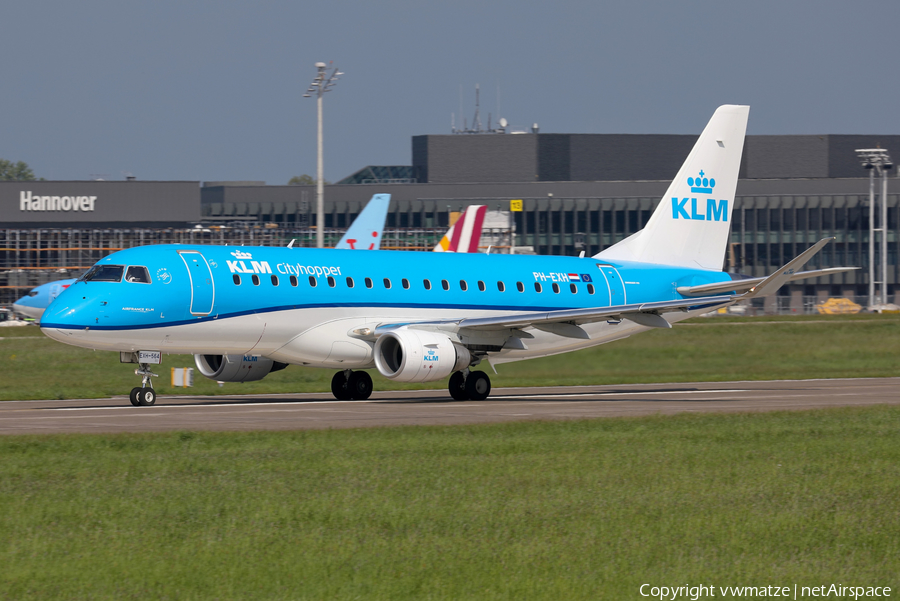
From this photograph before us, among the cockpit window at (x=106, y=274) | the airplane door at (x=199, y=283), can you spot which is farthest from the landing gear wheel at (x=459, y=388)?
the cockpit window at (x=106, y=274)

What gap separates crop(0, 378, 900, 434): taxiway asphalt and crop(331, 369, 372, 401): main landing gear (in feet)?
A: 1.19

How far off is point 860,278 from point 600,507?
398 ft

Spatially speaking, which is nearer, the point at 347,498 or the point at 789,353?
the point at 347,498

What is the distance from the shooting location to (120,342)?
25.6 meters

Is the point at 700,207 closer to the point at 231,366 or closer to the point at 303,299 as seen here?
the point at 303,299

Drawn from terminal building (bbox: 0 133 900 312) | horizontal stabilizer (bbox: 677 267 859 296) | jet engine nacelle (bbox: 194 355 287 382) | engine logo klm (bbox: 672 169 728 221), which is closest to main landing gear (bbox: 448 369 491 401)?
jet engine nacelle (bbox: 194 355 287 382)

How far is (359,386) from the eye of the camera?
3098cm

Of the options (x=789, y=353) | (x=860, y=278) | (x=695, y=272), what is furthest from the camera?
(x=860, y=278)

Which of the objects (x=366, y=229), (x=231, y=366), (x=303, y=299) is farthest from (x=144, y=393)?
(x=366, y=229)

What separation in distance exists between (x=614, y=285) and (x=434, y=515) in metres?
23.2

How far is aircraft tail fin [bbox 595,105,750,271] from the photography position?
36.2 m

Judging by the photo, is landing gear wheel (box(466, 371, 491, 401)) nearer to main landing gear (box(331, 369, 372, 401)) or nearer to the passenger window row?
the passenger window row

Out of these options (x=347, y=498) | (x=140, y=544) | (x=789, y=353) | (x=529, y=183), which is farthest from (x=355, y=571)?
(x=529, y=183)

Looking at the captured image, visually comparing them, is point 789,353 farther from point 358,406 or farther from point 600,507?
point 600,507
